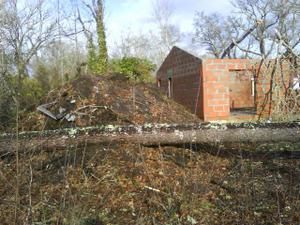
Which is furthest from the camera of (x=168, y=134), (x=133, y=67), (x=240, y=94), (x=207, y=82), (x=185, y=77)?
(x=240, y=94)

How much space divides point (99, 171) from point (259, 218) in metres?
2.21

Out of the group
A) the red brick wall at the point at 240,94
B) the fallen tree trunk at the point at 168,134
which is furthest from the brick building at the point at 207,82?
the fallen tree trunk at the point at 168,134

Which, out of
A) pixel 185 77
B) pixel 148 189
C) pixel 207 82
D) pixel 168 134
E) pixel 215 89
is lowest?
pixel 148 189

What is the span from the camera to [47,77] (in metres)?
26.4

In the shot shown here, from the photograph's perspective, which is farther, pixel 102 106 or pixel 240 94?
pixel 240 94

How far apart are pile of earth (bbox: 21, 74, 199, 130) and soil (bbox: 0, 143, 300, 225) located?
239 cm

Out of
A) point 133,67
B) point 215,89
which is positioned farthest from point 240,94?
point 215,89

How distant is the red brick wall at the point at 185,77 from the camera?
17.2m

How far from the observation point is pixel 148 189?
4.85 m

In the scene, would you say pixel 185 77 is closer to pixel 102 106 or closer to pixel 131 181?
pixel 102 106

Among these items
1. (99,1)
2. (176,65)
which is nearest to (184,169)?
(176,65)

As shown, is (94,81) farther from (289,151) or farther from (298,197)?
(298,197)

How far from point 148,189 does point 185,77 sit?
1426 cm

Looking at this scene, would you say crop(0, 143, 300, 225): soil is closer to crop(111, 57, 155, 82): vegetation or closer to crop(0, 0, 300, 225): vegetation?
crop(0, 0, 300, 225): vegetation
